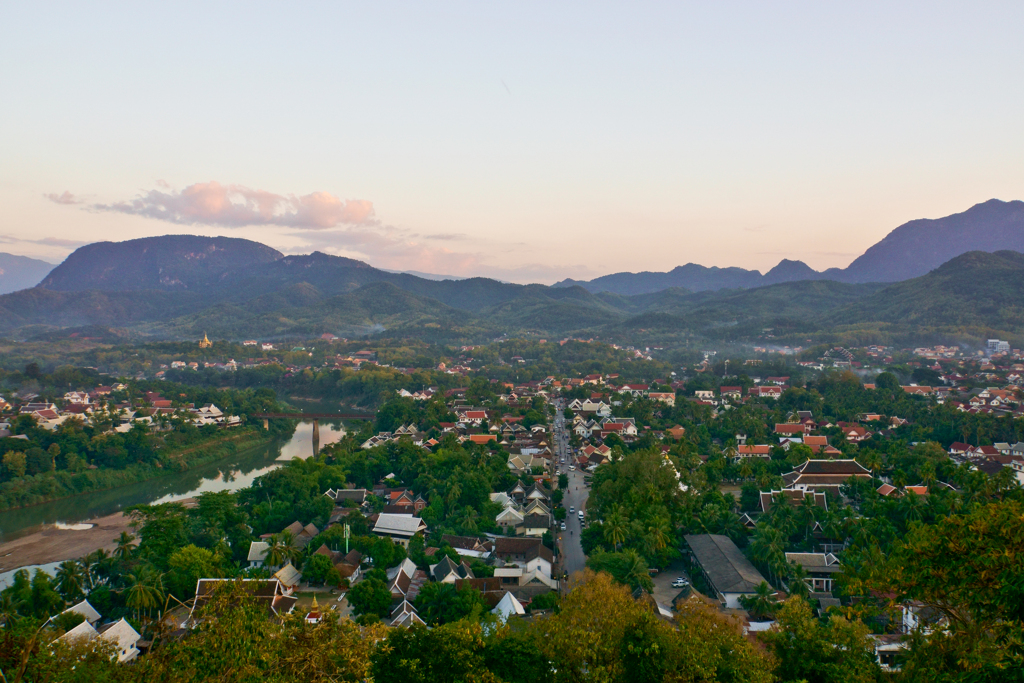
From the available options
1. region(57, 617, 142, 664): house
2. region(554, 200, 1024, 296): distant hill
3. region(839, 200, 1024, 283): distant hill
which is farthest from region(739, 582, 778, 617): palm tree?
region(839, 200, 1024, 283): distant hill

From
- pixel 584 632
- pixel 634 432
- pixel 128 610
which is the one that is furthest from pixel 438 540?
pixel 634 432

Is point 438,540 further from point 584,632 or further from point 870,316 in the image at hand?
point 870,316

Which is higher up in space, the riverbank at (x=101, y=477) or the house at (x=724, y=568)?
Result: the house at (x=724, y=568)

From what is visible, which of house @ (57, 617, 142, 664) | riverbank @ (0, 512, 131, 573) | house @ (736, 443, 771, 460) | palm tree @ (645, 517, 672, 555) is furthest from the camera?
house @ (736, 443, 771, 460)

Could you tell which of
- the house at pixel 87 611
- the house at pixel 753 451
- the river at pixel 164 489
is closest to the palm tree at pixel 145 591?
the house at pixel 87 611

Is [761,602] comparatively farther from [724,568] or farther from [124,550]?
[124,550]

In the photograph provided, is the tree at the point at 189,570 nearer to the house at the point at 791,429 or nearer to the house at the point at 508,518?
the house at the point at 508,518

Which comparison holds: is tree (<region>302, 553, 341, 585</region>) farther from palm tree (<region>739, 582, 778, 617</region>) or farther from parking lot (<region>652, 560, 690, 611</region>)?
palm tree (<region>739, 582, 778, 617</region>)
